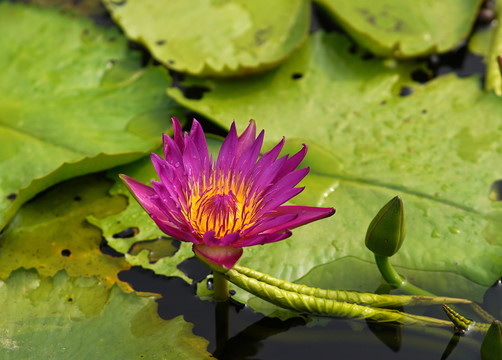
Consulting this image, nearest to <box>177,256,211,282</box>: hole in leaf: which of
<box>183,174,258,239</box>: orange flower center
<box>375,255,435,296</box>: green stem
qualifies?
<box>183,174,258,239</box>: orange flower center

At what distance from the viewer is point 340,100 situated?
2.80 metres

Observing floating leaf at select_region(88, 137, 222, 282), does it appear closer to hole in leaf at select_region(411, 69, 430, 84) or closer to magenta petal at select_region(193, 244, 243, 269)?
magenta petal at select_region(193, 244, 243, 269)

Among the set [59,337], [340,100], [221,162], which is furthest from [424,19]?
[59,337]

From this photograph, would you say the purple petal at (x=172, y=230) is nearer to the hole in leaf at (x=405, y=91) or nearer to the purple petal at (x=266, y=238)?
the purple petal at (x=266, y=238)

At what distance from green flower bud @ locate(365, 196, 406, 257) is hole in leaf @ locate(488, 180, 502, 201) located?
0.68m

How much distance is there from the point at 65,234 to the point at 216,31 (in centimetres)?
145

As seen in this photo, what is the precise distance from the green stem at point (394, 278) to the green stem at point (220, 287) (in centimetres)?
58

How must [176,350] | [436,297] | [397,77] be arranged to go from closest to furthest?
[176,350] < [436,297] < [397,77]

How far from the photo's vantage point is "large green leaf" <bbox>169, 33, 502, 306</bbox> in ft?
7.09

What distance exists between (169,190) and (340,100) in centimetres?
136

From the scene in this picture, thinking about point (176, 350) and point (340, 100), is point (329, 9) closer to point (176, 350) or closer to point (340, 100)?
point (340, 100)

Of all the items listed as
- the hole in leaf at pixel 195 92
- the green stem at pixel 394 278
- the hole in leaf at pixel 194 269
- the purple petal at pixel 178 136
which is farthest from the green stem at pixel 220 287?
the hole in leaf at pixel 195 92

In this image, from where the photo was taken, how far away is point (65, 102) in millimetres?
2840

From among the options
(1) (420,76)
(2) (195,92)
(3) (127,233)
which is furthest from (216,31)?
(3) (127,233)
